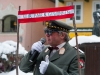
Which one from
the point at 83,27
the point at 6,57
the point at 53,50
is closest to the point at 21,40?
the point at 83,27

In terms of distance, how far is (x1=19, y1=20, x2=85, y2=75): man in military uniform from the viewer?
11.6 ft

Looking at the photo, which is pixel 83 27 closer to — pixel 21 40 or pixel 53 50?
pixel 21 40

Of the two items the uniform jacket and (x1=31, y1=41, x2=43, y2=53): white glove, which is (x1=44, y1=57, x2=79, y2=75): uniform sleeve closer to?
the uniform jacket

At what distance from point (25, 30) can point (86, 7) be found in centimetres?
418

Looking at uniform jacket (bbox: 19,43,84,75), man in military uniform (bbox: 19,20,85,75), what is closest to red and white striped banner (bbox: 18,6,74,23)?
man in military uniform (bbox: 19,20,85,75)

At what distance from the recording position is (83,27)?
2248 centimetres

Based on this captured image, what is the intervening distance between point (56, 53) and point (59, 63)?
0.42ft

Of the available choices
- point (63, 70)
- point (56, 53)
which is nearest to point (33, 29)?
point (56, 53)

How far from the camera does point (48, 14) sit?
358 cm

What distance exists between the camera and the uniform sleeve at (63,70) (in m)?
3.35

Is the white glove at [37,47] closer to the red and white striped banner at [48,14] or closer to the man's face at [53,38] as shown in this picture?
the man's face at [53,38]

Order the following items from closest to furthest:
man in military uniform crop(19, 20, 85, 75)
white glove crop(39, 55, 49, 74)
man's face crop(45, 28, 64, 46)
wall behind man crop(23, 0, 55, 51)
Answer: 1. white glove crop(39, 55, 49, 74)
2. man in military uniform crop(19, 20, 85, 75)
3. man's face crop(45, 28, 64, 46)
4. wall behind man crop(23, 0, 55, 51)

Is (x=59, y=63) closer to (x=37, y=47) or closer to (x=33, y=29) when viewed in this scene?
(x=37, y=47)

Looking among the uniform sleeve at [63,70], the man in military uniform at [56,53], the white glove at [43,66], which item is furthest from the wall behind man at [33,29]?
the white glove at [43,66]
